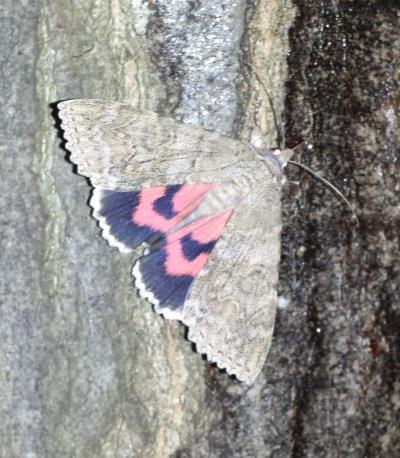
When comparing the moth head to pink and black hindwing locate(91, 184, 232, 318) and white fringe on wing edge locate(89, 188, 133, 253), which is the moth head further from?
white fringe on wing edge locate(89, 188, 133, 253)

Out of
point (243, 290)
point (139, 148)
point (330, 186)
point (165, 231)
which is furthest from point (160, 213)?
point (330, 186)

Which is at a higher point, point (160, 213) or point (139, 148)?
point (139, 148)

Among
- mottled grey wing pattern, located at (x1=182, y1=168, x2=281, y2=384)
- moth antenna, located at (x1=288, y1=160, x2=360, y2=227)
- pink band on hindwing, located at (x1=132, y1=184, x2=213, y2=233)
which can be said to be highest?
moth antenna, located at (x1=288, y1=160, x2=360, y2=227)

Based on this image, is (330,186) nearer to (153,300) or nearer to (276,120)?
(276,120)

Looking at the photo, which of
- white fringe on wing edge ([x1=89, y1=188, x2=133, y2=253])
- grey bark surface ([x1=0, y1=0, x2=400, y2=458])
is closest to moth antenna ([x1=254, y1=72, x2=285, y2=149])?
grey bark surface ([x1=0, y1=0, x2=400, y2=458])

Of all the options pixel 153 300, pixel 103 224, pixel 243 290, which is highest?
pixel 103 224

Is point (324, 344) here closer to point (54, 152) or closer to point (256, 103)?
point (256, 103)

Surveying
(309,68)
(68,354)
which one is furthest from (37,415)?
(309,68)
